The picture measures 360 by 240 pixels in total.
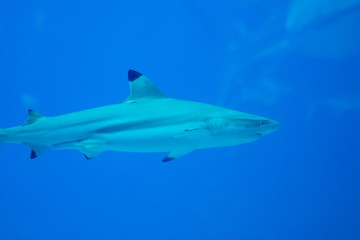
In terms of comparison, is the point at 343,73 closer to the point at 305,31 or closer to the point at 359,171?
the point at 305,31

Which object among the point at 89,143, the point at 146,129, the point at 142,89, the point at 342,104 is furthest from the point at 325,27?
the point at 89,143

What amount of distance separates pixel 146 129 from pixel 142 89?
687 millimetres

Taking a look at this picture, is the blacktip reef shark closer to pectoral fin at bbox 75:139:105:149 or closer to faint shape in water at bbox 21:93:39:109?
pectoral fin at bbox 75:139:105:149

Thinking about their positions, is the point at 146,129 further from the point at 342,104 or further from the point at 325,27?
the point at 342,104

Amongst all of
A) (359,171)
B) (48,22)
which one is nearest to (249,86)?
(359,171)

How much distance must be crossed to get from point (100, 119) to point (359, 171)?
9.32 metres

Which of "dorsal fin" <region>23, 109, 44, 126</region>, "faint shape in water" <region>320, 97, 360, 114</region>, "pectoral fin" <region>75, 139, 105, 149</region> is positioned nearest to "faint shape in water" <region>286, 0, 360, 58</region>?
"faint shape in water" <region>320, 97, 360, 114</region>

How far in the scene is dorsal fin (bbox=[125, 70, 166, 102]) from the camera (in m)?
3.59

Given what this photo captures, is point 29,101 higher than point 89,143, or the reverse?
point 29,101

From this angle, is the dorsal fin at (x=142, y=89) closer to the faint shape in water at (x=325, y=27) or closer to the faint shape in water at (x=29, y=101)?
the faint shape in water at (x=29, y=101)

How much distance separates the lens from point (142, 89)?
3.60m

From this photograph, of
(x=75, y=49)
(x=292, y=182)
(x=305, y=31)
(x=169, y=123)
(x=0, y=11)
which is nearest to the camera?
(x=169, y=123)

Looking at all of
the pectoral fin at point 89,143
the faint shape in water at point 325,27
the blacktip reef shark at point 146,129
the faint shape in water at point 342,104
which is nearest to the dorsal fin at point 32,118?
the blacktip reef shark at point 146,129

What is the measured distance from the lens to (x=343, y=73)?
9.05m
